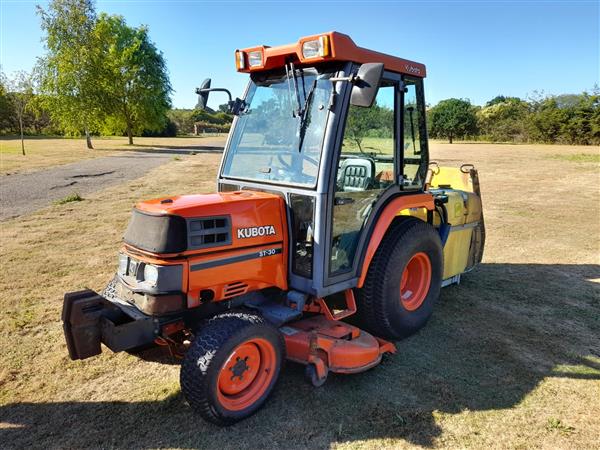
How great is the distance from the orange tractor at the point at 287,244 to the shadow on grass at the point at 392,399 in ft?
0.58

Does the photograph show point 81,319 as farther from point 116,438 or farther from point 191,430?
Answer: point 191,430

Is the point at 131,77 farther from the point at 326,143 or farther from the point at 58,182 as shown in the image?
the point at 326,143

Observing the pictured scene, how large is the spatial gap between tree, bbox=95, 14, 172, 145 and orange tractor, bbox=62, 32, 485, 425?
31.4 metres

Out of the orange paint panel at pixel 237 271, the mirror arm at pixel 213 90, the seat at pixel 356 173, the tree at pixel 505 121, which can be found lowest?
the orange paint panel at pixel 237 271

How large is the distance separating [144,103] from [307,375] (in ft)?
113

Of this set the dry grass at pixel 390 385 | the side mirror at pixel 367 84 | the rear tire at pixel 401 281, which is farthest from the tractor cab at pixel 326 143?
the dry grass at pixel 390 385

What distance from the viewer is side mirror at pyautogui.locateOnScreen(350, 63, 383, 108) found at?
9.84ft

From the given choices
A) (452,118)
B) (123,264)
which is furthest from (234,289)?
(452,118)

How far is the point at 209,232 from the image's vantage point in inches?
121

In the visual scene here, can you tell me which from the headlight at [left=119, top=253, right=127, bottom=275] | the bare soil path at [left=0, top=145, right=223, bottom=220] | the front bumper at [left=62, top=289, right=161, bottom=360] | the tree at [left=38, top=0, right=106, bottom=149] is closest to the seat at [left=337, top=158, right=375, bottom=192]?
the headlight at [left=119, top=253, right=127, bottom=275]

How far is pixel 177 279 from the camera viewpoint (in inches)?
117

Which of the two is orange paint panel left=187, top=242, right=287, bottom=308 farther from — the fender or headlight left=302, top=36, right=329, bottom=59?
headlight left=302, top=36, right=329, bottom=59

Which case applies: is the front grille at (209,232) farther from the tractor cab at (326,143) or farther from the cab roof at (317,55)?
the cab roof at (317,55)

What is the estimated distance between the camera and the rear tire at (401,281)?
3.92 metres
